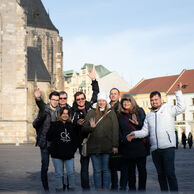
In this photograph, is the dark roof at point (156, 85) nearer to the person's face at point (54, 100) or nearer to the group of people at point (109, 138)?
the person's face at point (54, 100)

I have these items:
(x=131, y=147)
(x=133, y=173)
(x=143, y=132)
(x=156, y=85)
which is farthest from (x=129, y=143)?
(x=156, y=85)

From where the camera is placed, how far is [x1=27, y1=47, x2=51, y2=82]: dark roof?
174 ft

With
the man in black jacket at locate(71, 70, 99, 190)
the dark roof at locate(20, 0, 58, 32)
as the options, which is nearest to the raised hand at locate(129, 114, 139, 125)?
the man in black jacket at locate(71, 70, 99, 190)

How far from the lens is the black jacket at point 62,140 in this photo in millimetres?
7277

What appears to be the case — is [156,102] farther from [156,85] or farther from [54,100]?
[156,85]

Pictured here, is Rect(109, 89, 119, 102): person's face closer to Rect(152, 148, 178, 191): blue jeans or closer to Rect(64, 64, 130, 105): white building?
Rect(152, 148, 178, 191): blue jeans

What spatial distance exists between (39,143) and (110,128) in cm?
145

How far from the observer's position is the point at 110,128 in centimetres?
730

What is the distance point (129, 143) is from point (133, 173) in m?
0.56

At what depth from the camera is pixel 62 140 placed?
23.9 ft

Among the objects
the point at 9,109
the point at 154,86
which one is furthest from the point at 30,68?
the point at 154,86

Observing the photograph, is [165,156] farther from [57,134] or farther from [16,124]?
[16,124]

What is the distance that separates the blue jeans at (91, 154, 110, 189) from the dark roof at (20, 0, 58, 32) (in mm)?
58313

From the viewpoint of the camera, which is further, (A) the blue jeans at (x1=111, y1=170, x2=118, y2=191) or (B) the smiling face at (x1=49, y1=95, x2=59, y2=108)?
(B) the smiling face at (x1=49, y1=95, x2=59, y2=108)
